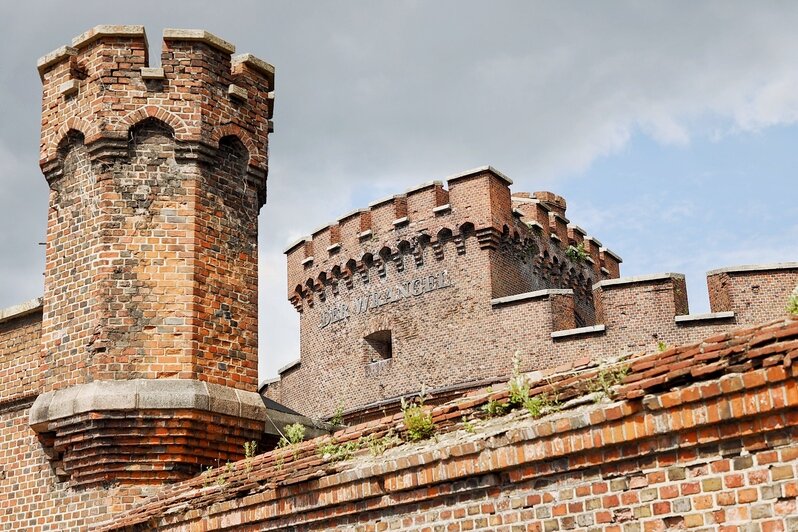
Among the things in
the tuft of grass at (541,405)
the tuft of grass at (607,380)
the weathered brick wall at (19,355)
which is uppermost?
the weathered brick wall at (19,355)

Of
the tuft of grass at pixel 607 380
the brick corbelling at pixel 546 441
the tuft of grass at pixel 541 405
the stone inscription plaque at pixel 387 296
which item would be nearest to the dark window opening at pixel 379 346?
the stone inscription plaque at pixel 387 296

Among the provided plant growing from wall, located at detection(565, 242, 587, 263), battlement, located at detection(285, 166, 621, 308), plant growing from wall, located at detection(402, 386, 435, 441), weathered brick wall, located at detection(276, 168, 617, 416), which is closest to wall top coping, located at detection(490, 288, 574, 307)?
weathered brick wall, located at detection(276, 168, 617, 416)

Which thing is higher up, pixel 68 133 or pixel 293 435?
pixel 68 133

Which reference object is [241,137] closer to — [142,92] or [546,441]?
[142,92]

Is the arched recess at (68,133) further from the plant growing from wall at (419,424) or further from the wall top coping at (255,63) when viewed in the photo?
the plant growing from wall at (419,424)

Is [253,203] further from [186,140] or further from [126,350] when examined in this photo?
[126,350]

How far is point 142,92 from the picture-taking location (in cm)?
1130

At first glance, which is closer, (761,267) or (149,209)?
(149,209)

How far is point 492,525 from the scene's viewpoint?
22.5ft

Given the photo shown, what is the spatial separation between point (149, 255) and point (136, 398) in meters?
1.57

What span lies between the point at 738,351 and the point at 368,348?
21.6 meters

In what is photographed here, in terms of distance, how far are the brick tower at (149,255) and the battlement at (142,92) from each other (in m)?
0.02

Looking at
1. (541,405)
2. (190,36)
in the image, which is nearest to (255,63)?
(190,36)

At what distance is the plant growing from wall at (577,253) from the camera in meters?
29.0
